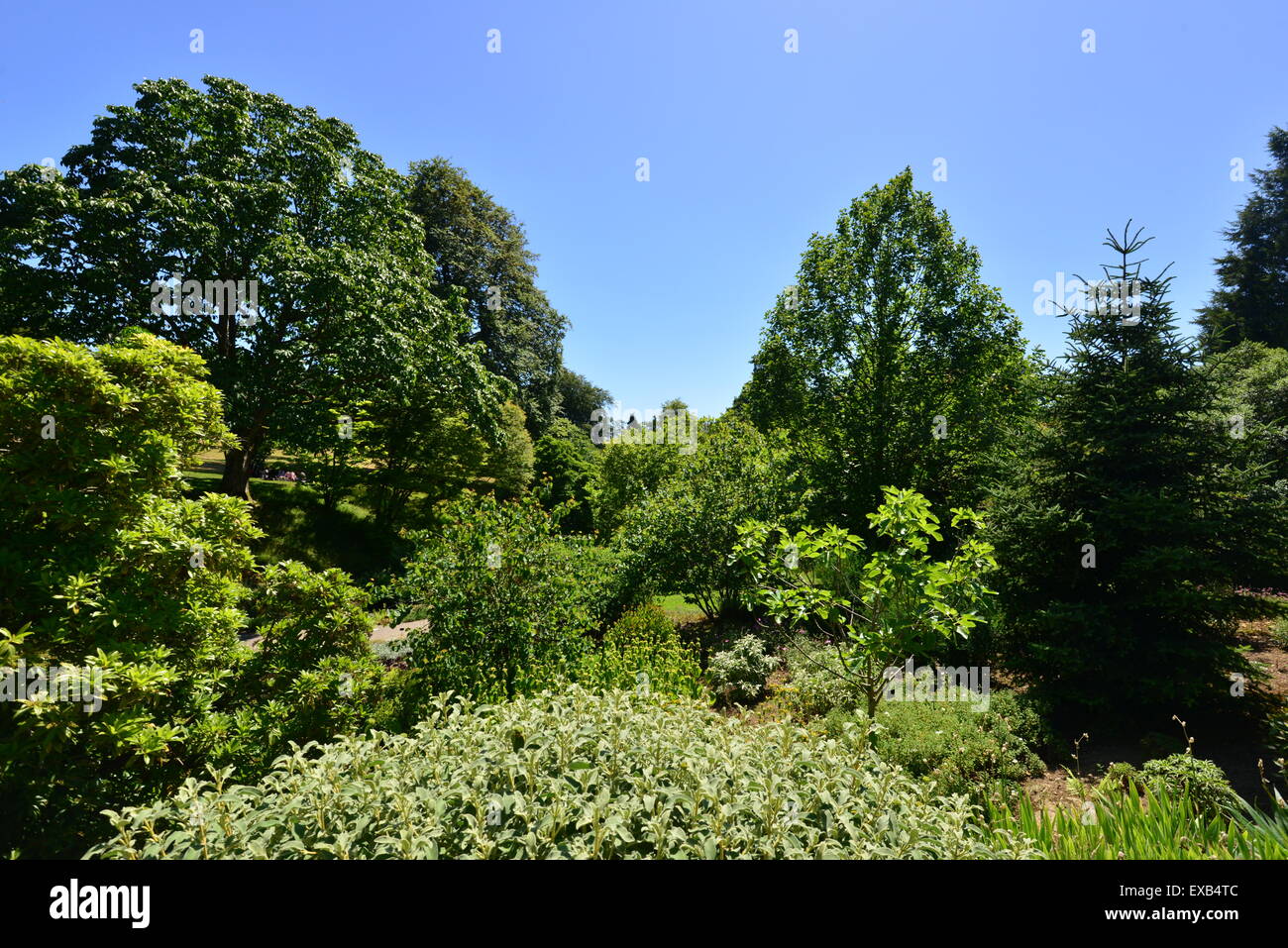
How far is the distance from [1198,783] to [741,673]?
186 inches

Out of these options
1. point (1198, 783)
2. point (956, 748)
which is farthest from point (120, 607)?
point (1198, 783)

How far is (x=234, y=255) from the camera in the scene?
13.3 metres

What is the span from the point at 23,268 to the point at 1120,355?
21.3 meters

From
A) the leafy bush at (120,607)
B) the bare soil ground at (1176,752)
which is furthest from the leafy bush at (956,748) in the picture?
the leafy bush at (120,607)

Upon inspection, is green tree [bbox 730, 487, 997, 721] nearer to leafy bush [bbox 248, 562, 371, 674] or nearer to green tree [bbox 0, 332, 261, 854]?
leafy bush [bbox 248, 562, 371, 674]

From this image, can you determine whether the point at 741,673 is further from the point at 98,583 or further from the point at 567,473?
the point at 567,473

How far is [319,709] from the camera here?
4.92 metres

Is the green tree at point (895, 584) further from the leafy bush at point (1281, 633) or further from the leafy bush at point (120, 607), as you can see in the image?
the leafy bush at point (1281, 633)

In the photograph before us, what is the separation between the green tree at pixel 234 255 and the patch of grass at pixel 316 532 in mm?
2593

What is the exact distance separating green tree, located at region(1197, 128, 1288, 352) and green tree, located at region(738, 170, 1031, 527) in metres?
24.1

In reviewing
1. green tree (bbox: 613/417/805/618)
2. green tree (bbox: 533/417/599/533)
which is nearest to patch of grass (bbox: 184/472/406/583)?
green tree (bbox: 533/417/599/533)

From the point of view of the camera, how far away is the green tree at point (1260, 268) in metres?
27.3

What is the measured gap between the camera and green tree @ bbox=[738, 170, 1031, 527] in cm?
1453
